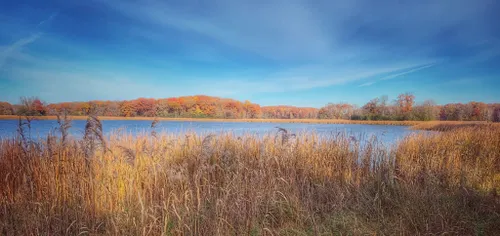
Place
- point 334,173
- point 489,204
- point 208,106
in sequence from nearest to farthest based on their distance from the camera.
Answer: point 489,204
point 334,173
point 208,106

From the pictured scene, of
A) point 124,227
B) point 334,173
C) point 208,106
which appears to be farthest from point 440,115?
point 124,227

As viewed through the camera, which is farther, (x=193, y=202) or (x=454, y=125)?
(x=454, y=125)

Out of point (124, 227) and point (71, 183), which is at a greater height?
point (71, 183)

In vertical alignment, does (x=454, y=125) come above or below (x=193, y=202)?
above

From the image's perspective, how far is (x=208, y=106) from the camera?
55844mm

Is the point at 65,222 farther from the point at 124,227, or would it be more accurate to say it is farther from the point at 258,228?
the point at 258,228

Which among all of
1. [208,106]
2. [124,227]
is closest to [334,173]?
[124,227]

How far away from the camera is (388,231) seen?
2.98 metres

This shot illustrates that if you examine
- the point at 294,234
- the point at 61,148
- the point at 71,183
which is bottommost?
the point at 294,234

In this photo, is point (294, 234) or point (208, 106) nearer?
point (294, 234)

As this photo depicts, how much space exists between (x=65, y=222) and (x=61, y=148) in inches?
62.0

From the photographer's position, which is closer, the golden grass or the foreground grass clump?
the foreground grass clump

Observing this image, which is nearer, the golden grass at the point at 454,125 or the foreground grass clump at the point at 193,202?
the foreground grass clump at the point at 193,202

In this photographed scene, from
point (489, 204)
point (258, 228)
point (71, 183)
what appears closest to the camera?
point (258, 228)
